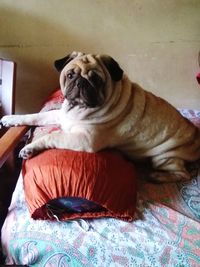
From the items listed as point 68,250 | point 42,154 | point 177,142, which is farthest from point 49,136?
point 177,142

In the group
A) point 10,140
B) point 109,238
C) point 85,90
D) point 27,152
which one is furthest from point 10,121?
point 109,238

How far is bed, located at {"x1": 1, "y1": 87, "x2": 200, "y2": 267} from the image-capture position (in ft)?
3.33

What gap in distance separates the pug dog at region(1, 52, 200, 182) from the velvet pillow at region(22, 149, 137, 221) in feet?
0.25

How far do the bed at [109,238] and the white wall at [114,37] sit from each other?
0.95 metres

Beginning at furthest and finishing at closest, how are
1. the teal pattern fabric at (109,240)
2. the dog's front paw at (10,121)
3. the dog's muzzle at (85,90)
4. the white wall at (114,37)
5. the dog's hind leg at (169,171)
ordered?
the white wall at (114,37)
the dog's front paw at (10,121)
the dog's hind leg at (169,171)
the dog's muzzle at (85,90)
the teal pattern fabric at (109,240)

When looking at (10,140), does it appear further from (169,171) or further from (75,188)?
(169,171)

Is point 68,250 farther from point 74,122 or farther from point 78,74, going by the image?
point 78,74

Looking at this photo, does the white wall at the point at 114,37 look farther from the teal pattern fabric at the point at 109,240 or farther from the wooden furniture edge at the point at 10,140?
the teal pattern fabric at the point at 109,240

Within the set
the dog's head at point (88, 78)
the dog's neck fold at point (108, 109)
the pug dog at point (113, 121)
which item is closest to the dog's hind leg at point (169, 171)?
the pug dog at point (113, 121)

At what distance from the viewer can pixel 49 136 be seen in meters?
1.23

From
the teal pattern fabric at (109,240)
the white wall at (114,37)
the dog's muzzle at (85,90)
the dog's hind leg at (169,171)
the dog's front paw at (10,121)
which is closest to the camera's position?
Answer: the teal pattern fabric at (109,240)

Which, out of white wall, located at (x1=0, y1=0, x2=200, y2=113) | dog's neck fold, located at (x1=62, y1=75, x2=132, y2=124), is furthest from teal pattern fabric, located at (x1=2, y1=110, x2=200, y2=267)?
white wall, located at (x1=0, y1=0, x2=200, y2=113)

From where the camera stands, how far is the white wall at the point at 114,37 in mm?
1753

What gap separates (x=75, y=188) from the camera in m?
1.08
